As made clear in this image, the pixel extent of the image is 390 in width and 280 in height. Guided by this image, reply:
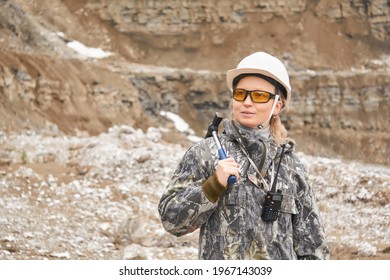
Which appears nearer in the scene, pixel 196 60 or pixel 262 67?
pixel 262 67

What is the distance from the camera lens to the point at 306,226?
4.16 meters

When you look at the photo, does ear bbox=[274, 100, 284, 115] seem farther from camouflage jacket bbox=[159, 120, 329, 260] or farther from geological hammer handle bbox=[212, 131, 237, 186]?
geological hammer handle bbox=[212, 131, 237, 186]

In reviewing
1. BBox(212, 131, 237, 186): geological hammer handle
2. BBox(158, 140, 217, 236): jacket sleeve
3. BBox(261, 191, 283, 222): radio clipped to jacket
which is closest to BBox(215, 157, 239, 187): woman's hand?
BBox(212, 131, 237, 186): geological hammer handle

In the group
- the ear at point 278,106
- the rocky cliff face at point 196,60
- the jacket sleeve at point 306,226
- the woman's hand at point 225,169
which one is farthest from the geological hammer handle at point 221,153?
the rocky cliff face at point 196,60

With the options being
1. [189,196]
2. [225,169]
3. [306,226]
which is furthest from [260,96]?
[306,226]

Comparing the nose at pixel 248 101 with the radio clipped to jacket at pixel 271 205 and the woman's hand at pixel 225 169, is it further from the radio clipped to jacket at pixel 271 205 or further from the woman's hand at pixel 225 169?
the radio clipped to jacket at pixel 271 205

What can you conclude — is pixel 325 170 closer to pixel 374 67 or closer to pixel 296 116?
pixel 296 116

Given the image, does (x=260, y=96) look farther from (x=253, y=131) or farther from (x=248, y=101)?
(x=253, y=131)

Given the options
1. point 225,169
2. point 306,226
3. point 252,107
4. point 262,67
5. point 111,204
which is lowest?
point 111,204

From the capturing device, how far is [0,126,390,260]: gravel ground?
489 inches

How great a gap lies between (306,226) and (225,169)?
2.54 feet

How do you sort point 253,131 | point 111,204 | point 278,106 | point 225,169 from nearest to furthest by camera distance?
point 225,169
point 253,131
point 278,106
point 111,204

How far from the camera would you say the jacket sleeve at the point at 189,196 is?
383 cm

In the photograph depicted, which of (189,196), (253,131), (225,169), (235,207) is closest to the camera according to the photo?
(225,169)
